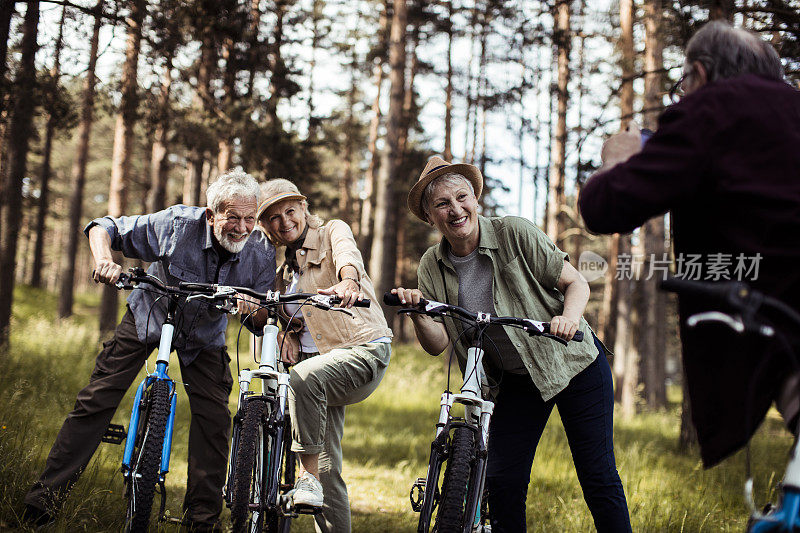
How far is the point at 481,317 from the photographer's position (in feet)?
11.7

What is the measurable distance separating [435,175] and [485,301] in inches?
30.6

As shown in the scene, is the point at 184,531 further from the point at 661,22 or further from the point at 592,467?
the point at 661,22

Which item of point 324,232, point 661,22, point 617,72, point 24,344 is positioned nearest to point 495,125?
point 617,72

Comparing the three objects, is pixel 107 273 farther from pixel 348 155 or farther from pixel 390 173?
pixel 348 155

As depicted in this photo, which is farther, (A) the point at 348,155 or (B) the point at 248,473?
(A) the point at 348,155

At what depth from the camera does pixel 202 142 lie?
13.3m

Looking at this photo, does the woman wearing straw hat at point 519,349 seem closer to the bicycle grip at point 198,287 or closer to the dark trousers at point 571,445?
the dark trousers at point 571,445

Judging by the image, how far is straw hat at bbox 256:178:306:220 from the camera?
455cm

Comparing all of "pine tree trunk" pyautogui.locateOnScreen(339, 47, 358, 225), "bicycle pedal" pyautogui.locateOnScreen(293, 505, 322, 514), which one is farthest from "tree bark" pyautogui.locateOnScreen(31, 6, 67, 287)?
"pine tree trunk" pyautogui.locateOnScreen(339, 47, 358, 225)

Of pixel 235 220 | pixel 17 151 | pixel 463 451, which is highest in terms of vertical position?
pixel 17 151

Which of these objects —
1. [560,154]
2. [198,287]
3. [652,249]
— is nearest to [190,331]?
[198,287]

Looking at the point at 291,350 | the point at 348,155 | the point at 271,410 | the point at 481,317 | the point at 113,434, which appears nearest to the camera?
the point at 481,317

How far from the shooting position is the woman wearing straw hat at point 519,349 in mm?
3828

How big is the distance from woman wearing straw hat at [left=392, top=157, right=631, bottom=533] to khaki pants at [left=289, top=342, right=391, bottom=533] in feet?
1.94
